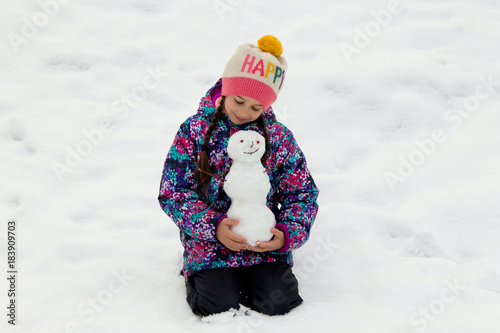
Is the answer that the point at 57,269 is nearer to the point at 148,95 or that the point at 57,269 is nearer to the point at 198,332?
the point at 198,332

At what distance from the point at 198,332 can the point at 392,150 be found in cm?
202

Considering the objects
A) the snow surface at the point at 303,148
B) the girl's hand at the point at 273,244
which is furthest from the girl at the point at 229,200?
the snow surface at the point at 303,148

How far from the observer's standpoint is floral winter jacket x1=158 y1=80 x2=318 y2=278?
204 cm

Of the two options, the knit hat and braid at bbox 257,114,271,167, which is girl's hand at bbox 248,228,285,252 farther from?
the knit hat

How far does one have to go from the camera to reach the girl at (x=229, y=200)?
2.00 m

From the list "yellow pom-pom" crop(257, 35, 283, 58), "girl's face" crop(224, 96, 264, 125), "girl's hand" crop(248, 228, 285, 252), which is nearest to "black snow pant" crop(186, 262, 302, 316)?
"girl's hand" crop(248, 228, 285, 252)

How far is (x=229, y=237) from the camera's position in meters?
1.93

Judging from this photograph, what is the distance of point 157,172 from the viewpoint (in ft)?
10.5

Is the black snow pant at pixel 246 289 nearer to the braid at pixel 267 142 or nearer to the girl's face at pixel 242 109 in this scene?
the braid at pixel 267 142

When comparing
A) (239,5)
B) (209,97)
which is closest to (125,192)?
(209,97)

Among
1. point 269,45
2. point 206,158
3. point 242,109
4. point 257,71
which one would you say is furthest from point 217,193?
point 269,45

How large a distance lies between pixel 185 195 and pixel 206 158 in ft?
0.61

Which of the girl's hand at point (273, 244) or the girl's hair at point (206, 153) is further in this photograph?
the girl's hair at point (206, 153)

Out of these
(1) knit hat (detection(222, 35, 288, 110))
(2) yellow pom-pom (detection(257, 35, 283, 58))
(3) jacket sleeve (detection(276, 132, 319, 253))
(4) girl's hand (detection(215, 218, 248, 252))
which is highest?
(2) yellow pom-pom (detection(257, 35, 283, 58))
